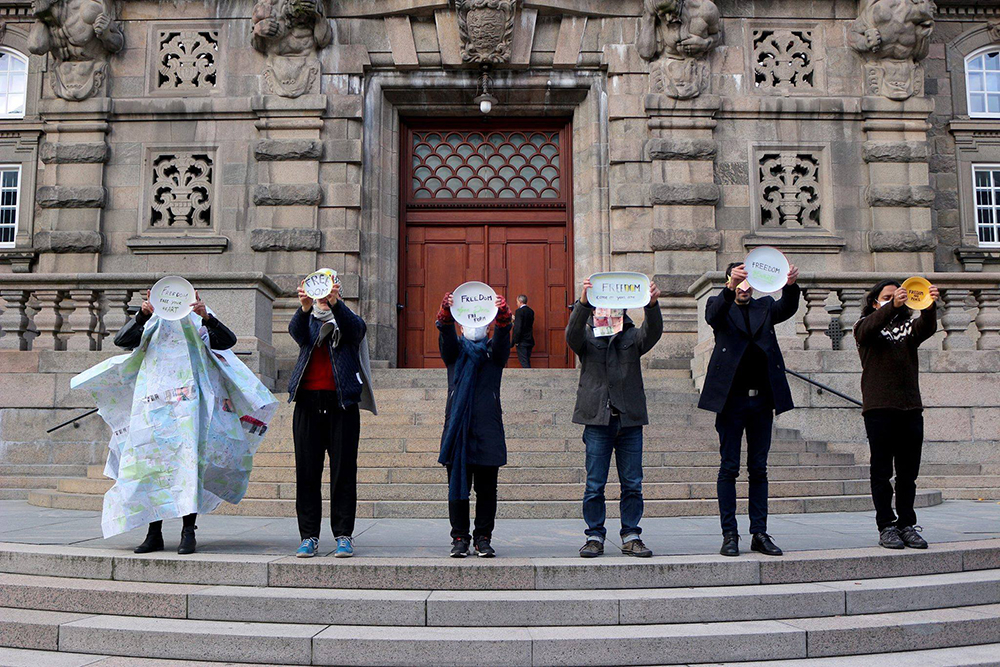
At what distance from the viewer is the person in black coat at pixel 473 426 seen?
6477 mm

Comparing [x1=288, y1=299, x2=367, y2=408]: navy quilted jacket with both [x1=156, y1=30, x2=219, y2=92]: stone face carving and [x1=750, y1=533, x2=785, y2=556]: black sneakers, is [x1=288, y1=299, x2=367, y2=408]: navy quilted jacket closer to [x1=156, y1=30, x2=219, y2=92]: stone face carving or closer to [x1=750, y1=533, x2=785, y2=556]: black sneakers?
[x1=750, y1=533, x2=785, y2=556]: black sneakers

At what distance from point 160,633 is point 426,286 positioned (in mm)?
11227

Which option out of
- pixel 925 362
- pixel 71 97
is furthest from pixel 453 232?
pixel 925 362

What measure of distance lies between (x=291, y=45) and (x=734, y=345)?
1126 cm

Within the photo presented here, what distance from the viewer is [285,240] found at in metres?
15.1

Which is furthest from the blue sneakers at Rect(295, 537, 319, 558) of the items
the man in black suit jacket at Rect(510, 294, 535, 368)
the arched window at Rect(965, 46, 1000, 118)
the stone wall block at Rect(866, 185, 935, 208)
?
the arched window at Rect(965, 46, 1000, 118)

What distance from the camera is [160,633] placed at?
530cm

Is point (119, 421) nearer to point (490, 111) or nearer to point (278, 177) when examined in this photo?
point (278, 177)

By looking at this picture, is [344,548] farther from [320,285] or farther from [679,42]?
[679,42]

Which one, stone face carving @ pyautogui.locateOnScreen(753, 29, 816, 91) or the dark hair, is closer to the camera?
the dark hair

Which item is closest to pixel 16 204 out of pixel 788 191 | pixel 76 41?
pixel 76 41

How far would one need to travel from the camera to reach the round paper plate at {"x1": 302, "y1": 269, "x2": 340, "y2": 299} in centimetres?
647

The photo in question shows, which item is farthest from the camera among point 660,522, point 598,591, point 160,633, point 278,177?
point 278,177

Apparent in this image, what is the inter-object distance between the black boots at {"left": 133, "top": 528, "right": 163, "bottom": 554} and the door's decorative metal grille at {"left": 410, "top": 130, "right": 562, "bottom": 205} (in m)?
10.5
